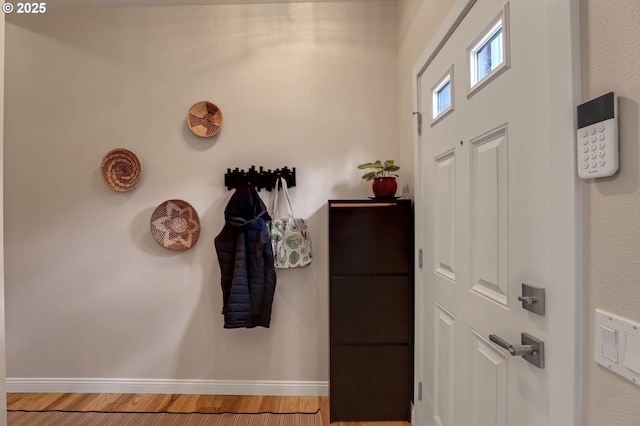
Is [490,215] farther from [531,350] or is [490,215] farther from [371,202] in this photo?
[371,202]

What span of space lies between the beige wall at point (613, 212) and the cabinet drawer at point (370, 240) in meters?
1.09

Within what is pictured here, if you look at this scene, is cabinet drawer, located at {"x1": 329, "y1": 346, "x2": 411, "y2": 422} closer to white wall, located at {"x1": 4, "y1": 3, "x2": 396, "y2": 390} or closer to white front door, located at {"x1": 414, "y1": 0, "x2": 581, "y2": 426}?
white front door, located at {"x1": 414, "y1": 0, "x2": 581, "y2": 426}

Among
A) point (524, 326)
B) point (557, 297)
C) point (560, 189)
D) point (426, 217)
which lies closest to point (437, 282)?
point (426, 217)

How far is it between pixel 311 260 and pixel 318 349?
0.65 meters

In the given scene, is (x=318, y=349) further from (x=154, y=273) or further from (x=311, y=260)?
(x=154, y=273)

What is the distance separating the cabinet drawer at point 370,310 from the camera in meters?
1.73

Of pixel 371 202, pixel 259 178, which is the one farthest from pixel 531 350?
pixel 259 178

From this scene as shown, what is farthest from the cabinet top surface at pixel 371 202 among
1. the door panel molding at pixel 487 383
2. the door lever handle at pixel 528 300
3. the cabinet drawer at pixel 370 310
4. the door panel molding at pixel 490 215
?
the door lever handle at pixel 528 300

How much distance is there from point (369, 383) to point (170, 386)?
56.6 inches

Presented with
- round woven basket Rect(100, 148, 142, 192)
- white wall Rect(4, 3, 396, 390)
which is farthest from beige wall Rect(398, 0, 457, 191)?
round woven basket Rect(100, 148, 142, 192)

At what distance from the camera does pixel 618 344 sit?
55cm

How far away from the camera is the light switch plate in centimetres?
52

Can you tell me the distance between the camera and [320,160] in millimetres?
2129

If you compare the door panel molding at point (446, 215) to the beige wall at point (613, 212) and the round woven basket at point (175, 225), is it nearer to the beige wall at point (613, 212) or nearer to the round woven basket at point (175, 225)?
the beige wall at point (613, 212)
